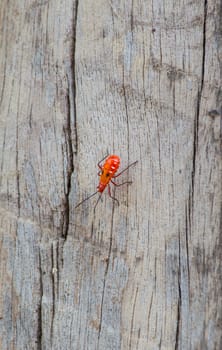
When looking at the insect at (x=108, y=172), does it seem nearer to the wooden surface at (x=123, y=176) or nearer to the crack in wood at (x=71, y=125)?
the wooden surface at (x=123, y=176)

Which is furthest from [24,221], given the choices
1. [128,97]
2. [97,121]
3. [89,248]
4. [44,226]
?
[128,97]

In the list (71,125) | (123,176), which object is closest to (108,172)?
(123,176)

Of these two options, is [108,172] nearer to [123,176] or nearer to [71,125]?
[123,176]

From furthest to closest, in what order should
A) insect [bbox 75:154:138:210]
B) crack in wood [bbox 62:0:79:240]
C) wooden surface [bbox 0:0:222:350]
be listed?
1. crack in wood [bbox 62:0:79:240]
2. insect [bbox 75:154:138:210]
3. wooden surface [bbox 0:0:222:350]

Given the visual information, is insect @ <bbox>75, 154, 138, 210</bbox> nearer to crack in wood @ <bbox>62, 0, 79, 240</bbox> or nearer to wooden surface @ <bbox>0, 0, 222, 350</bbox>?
wooden surface @ <bbox>0, 0, 222, 350</bbox>

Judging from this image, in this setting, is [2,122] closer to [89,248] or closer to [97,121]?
[97,121]

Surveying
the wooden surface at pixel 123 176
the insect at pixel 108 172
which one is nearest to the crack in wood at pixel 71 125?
the wooden surface at pixel 123 176

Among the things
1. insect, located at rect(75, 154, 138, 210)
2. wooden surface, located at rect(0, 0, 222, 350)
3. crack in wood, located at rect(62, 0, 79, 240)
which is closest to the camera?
wooden surface, located at rect(0, 0, 222, 350)

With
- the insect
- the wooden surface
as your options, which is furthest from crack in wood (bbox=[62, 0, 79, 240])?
the insect

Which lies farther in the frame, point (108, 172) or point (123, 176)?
point (123, 176)
